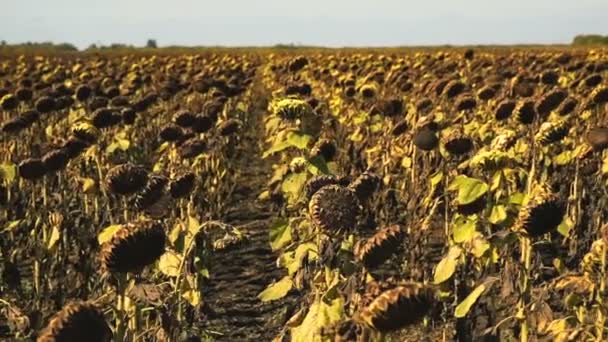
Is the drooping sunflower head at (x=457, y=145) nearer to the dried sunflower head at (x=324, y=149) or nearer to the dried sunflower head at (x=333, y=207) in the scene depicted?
the dried sunflower head at (x=324, y=149)

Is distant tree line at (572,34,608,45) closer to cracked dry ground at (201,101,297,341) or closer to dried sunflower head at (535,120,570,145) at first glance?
cracked dry ground at (201,101,297,341)

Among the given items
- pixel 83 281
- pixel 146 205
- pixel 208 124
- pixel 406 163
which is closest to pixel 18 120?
pixel 208 124

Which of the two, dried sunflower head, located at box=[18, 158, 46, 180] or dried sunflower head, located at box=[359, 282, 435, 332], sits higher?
dried sunflower head, located at box=[359, 282, 435, 332]

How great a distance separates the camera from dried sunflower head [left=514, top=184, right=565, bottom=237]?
2.95 meters

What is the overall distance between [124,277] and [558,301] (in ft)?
13.0

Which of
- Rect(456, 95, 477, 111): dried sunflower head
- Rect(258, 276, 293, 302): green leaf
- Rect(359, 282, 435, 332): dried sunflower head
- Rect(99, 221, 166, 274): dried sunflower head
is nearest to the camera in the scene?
Rect(359, 282, 435, 332): dried sunflower head

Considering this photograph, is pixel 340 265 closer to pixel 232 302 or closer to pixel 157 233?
pixel 157 233

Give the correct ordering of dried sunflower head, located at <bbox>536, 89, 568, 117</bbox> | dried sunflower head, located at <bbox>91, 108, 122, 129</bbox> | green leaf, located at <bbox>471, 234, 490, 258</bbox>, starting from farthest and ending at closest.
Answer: dried sunflower head, located at <bbox>91, 108, 122, 129</bbox> < dried sunflower head, located at <bbox>536, 89, 568, 117</bbox> < green leaf, located at <bbox>471, 234, 490, 258</bbox>

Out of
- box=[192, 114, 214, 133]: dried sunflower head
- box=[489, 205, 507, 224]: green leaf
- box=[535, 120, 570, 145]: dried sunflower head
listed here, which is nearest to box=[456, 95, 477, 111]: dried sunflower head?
box=[192, 114, 214, 133]: dried sunflower head

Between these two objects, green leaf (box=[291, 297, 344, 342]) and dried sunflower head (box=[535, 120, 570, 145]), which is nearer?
green leaf (box=[291, 297, 344, 342])

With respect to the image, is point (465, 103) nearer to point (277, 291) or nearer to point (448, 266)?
point (448, 266)

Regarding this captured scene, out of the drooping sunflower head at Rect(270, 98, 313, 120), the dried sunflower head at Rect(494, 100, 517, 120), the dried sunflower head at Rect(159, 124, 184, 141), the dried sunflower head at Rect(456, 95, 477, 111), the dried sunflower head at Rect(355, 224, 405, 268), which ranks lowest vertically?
the dried sunflower head at Rect(159, 124, 184, 141)

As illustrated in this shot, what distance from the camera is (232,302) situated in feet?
20.5

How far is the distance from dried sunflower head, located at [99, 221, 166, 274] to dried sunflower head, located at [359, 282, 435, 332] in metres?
0.71
